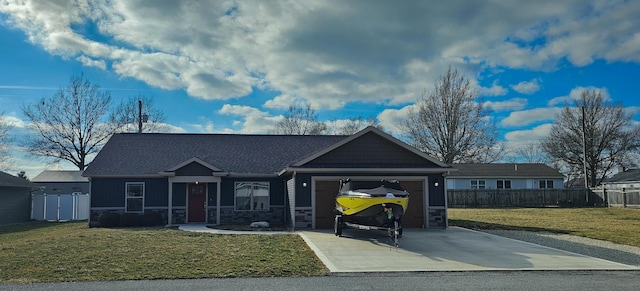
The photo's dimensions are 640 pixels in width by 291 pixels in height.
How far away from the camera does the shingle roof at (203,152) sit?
22531mm

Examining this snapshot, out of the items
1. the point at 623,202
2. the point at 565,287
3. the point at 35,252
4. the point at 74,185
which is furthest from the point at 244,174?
the point at 623,202

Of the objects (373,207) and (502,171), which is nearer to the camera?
(373,207)

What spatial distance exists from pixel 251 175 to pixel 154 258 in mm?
10949

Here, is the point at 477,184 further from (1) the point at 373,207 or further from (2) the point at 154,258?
(2) the point at 154,258

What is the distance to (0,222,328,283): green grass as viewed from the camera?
9.50 m

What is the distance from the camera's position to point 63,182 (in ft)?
129

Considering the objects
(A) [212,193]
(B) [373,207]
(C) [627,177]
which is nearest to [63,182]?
(A) [212,193]

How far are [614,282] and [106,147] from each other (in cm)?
2242

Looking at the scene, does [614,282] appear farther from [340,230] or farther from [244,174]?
[244,174]

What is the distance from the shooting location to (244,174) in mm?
22094

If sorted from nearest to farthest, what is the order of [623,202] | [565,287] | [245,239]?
1. [565,287]
2. [245,239]
3. [623,202]

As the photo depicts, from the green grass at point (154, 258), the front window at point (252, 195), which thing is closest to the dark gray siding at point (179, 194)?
the front window at point (252, 195)

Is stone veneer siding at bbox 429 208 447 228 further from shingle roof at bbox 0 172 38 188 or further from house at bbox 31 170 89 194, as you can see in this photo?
house at bbox 31 170 89 194

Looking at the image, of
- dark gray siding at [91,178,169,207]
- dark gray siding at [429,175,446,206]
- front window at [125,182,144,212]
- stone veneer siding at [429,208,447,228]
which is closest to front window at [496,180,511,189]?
dark gray siding at [429,175,446,206]
